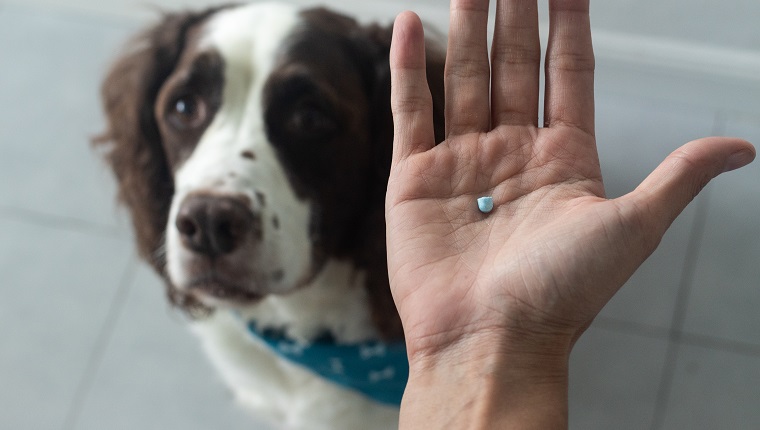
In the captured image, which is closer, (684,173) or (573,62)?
(684,173)

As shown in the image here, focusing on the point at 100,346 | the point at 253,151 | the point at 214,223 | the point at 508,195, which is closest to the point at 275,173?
the point at 253,151

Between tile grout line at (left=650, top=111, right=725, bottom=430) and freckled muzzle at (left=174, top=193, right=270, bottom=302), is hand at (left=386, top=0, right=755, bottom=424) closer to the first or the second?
freckled muzzle at (left=174, top=193, right=270, bottom=302)

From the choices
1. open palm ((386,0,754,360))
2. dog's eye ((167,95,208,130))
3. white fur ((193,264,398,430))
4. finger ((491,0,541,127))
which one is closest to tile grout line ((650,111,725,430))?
white fur ((193,264,398,430))

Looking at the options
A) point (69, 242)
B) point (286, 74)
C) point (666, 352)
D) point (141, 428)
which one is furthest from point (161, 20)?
point (666, 352)

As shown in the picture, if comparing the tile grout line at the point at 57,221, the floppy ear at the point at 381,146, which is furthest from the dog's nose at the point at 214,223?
the tile grout line at the point at 57,221

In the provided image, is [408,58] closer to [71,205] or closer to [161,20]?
[161,20]

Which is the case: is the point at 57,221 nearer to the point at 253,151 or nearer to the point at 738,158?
the point at 253,151

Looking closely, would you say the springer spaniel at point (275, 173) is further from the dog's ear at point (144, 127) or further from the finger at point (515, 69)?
the finger at point (515, 69)
